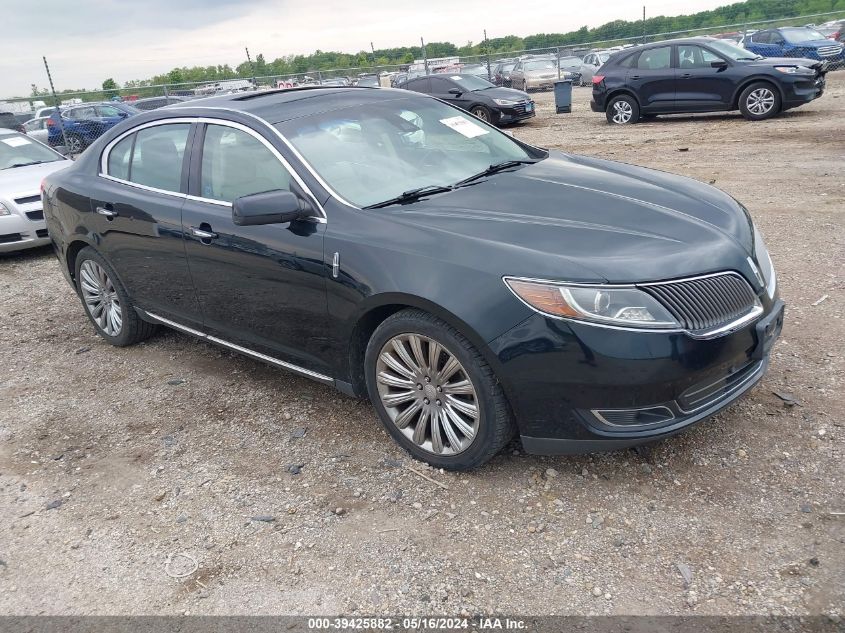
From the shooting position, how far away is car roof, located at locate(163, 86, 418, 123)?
13.1 ft

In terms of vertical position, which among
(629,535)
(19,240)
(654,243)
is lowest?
(629,535)

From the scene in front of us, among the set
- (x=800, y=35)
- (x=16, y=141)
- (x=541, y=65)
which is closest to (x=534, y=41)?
(x=541, y=65)

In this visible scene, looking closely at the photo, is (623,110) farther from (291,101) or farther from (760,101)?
(291,101)

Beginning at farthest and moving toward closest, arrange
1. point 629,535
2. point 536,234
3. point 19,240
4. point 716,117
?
point 716,117, point 19,240, point 536,234, point 629,535

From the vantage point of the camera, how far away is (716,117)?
585 inches

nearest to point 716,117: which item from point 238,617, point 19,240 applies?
point 19,240

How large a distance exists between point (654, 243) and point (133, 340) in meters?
3.83

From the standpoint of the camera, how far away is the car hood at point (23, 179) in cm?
820

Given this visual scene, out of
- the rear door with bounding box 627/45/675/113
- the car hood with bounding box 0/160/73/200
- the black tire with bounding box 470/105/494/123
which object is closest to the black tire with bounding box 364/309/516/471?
the car hood with bounding box 0/160/73/200

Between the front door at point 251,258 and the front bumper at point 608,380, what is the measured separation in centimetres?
113

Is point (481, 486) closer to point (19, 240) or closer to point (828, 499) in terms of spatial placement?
point (828, 499)

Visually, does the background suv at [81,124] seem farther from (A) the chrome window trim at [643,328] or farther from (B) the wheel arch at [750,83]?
(A) the chrome window trim at [643,328]

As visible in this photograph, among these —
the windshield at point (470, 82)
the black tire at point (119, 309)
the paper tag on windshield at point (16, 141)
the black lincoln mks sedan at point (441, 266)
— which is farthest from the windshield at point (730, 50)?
the black tire at point (119, 309)

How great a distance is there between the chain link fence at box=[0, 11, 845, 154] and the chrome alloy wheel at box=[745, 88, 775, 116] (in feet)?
24.3
